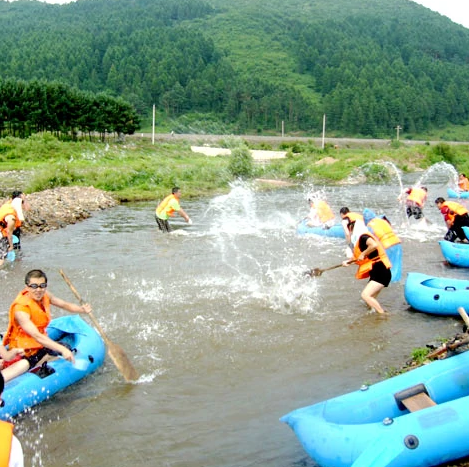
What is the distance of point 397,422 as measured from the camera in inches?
173

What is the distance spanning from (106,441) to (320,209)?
10837mm

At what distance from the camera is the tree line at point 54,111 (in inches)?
1893

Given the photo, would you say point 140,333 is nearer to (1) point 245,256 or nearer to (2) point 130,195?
(1) point 245,256

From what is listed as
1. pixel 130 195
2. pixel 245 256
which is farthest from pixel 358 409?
pixel 130 195

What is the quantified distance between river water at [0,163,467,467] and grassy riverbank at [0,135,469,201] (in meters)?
11.2

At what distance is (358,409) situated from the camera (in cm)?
498

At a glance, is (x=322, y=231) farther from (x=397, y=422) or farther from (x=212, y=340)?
(x=397, y=422)

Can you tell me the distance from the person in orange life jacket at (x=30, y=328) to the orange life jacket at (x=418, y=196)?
12255 millimetres

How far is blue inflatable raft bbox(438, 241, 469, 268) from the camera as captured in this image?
38.1 ft

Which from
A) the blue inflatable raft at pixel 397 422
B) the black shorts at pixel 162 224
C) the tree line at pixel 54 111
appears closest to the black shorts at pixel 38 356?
the blue inflatable raft at pixel 397 422

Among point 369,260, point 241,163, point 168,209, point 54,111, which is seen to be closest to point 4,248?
point 168,209

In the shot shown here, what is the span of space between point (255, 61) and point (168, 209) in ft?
428

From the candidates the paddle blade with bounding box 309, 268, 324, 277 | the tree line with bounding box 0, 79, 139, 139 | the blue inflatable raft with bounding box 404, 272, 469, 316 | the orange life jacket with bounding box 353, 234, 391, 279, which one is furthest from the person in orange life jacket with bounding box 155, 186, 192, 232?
the tree line with bounding box 0, 79, 139, 139

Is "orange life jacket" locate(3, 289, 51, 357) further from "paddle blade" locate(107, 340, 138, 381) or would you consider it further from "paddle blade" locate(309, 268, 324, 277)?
"paddle blade" locate(309, 268, 324, 277)
